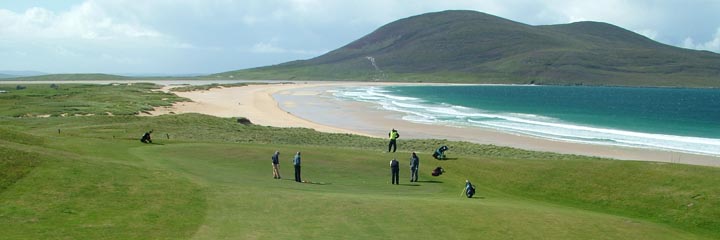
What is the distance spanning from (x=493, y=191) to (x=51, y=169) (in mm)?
21527

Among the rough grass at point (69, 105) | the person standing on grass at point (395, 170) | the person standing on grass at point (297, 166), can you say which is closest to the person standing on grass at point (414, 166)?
the person standing on grass at point (395, 170)

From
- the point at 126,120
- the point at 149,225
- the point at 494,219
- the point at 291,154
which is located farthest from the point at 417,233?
the point at 126,120

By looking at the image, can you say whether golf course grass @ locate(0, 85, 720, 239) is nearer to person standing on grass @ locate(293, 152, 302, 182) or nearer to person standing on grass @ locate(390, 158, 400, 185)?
person standing on grass @ locate(293, 152, 302, 182)

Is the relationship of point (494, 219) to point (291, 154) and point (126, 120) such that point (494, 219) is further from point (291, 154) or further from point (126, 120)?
point (126, 120)

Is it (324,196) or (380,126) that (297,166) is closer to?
(324,196)

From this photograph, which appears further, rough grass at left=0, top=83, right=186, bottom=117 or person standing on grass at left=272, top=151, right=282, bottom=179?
rough grass at left=0, top=83, right=186, bottom=117

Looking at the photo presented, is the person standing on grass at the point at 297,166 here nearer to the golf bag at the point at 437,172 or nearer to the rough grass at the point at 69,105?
the golf bag at the point at 437,172

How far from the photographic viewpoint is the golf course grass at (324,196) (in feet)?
65.7

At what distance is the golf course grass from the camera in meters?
20.0

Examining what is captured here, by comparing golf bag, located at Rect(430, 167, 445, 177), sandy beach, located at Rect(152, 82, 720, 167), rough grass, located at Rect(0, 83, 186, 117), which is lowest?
sandy beach, located at Rect(152, 82, 720, 167)

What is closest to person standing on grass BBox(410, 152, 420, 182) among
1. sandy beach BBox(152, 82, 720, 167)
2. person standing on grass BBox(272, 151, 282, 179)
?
person standing on grass BBox(272, 151, 282, 179)

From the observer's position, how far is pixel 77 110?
279 ft

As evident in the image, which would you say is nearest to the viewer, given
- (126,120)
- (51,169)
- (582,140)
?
(51,169)

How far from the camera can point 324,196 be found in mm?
25281
